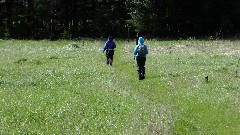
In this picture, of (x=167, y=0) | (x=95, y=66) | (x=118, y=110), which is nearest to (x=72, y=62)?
(x=95, y=66)

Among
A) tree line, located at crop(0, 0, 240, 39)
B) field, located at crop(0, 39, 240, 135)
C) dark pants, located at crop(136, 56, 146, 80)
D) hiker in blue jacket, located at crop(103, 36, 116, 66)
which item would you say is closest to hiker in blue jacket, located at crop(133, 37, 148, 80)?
dark pants, located at crop(136, 56, 146, 80)

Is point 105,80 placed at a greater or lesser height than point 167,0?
lesser

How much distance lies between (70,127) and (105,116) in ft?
6.62

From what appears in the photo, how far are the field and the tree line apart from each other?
108 feet

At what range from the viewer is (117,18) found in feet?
220

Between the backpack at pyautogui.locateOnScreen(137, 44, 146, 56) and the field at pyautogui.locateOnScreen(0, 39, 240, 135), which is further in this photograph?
the backpack at pyautogui.locateOnScreen(137, 44, 146, 56)

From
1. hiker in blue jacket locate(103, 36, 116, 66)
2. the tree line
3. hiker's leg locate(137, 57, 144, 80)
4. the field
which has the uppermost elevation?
the tree line

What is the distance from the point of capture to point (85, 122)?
14422 mm

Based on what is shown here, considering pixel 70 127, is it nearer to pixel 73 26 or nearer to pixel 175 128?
pixel 175 128

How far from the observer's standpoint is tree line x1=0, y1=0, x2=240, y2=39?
206 ft

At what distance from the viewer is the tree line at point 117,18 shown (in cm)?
6266

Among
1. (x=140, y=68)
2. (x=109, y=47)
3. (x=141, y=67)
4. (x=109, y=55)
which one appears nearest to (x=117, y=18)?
(x=109, y=55)

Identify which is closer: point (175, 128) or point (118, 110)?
point (175, 128)

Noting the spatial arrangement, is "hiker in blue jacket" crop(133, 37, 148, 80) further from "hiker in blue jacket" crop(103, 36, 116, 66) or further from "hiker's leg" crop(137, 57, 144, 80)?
"hiker in blue jacket" crop(103, 36, 116, 66)
